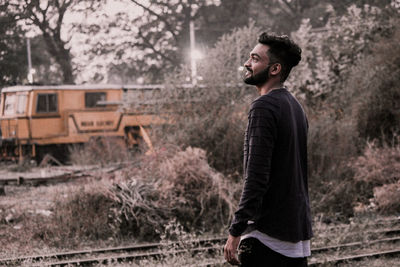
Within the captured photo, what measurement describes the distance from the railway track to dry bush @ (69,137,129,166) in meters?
8.48

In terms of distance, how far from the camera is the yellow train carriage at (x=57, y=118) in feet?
59.0

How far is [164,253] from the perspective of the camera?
249 inches

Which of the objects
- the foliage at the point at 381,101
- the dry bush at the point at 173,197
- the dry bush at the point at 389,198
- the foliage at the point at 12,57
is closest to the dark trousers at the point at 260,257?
the dry bush at the point at 173,197

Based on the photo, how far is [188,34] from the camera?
32.0 meters

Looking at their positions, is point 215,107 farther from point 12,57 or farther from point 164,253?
point 12,57

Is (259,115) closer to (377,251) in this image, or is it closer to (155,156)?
(377,251)

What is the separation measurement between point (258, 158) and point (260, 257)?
0.62 m

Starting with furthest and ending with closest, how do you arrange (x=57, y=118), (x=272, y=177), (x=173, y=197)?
(x=57, y=118)
(x=173, y=197)
(x=272, y=177)

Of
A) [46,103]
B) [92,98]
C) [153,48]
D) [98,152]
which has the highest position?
[153,48]

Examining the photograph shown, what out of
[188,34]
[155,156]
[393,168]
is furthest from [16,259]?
[188,34]

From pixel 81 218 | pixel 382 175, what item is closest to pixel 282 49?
pixel 81 218

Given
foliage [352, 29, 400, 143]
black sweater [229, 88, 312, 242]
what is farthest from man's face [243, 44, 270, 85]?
foliage [352, 29, 400, 143]

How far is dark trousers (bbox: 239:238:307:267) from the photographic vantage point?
8.81 feet

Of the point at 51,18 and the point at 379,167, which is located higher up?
the point at 51,18
